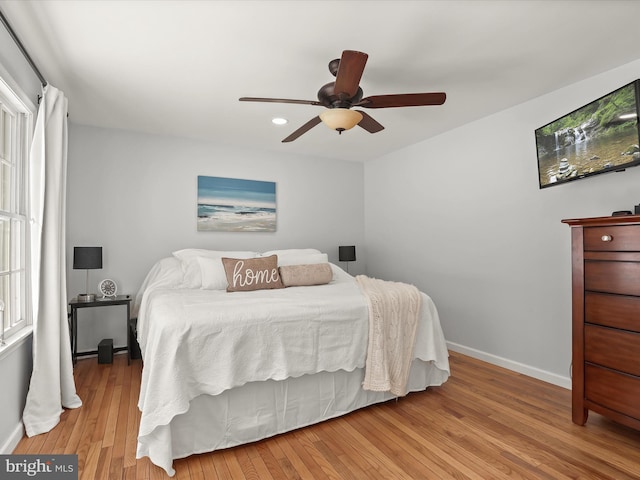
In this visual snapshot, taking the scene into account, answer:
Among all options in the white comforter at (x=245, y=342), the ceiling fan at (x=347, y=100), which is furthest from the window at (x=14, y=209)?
the ceiling fan at (x=347, y=100)

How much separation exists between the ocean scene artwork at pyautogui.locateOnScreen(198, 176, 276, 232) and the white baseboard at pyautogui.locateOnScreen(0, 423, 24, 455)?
7.98 feet

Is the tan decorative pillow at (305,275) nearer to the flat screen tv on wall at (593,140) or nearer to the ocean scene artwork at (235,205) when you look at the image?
the ocean scene artwork at (235,205)

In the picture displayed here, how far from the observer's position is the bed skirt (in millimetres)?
1897

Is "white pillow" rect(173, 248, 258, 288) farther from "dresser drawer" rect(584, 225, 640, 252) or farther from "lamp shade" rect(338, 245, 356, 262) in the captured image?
"dresser drawer" rect(584, 225, 640, 252)

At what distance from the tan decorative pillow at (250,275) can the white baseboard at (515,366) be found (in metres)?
2.00

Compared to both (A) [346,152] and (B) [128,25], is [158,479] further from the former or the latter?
(A) [346,152]

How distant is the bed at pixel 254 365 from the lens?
1891 millimetres

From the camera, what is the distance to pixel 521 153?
10.4 ft

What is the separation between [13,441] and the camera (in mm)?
1988

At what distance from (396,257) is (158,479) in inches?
137

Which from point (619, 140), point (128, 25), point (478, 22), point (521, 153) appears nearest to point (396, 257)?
point (521, 153)

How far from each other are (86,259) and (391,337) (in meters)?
2.79

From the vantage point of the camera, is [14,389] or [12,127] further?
[12,127]

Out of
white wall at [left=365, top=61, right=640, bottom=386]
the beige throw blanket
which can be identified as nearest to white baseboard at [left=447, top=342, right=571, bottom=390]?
white wall at [left=365, top=61, right=640, bottom=386]
